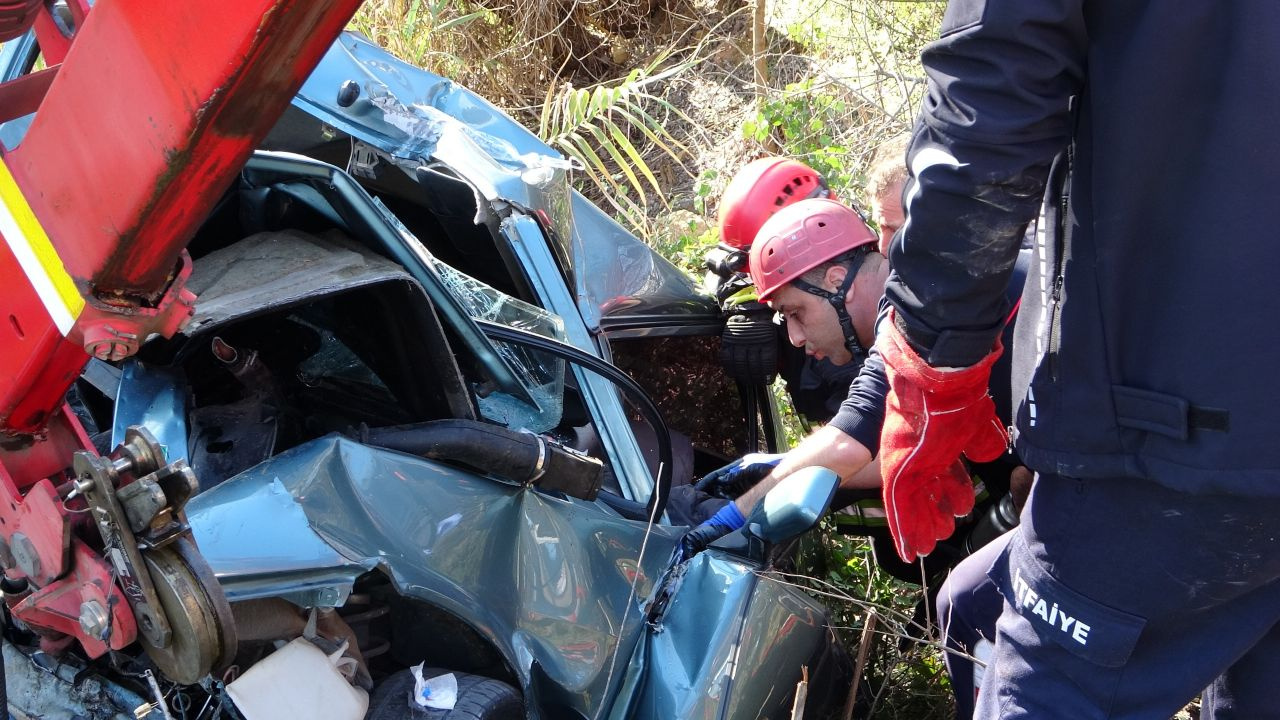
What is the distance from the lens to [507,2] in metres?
7.05

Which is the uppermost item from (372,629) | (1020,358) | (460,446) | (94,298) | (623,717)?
(94,298)

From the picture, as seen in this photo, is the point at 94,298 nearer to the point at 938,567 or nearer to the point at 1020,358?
the point at 1020,358

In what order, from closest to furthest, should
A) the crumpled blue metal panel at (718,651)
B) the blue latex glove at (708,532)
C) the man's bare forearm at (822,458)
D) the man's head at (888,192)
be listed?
1. the crumpled blue metal panel at (718,651)
2. the blue latex glove at (708,532)
3. the man's bare forearm at (822,458)
4. the man's head at (888,192)

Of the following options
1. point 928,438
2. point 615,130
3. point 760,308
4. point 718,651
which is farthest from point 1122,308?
point 615,130

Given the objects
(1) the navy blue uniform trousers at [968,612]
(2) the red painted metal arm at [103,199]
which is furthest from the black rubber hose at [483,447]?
(1) the navy blue uniform trousers at [968,612]

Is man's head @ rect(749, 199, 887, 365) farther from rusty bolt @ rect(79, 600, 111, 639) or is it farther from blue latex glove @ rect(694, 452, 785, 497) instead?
rusty bolt @ rect(79, 600, 111, 639)

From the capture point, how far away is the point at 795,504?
2.08 m

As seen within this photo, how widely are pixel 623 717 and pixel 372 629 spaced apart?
0.50 metres

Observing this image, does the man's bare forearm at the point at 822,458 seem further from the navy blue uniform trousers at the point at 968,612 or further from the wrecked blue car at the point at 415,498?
the navy blue uniform trousers at the point at 968,612

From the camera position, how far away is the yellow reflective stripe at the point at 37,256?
1.25m

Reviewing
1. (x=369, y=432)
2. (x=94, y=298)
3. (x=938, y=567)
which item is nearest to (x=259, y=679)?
(x=369, y=432)

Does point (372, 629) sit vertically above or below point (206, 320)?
below

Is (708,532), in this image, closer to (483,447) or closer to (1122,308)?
(483,447)

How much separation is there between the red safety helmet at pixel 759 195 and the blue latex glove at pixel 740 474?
1057 millimetres
